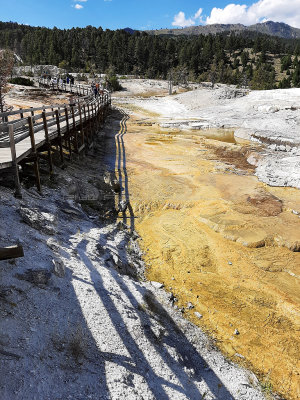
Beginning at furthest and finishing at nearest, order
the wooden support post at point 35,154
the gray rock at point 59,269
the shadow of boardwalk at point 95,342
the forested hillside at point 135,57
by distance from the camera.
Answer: the forested hillside at point 135,57 < the wooden support post at point 35,154 < the gray rock at point 59,269 < the shadow of boardwalk at point 95,342

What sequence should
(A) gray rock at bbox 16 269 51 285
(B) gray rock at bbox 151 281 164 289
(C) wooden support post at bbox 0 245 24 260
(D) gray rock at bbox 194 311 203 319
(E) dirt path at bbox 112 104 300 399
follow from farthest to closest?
(B) gray rock at bbox 151 281 164 289, (D) gray rock at bbox 194 311 203 319, (E) dirt path at bbox 112 104 300 399, (A) gray rock at bbox 16 269 51 285, (C) wooden support post at bbox 0 245 24 260

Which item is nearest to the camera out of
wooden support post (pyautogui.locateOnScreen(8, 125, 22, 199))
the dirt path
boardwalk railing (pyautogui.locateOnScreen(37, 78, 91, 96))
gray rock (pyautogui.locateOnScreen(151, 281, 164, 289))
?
the dirt path

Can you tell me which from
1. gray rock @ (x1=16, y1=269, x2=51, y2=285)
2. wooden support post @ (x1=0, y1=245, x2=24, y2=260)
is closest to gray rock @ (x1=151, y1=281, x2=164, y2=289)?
gray rock @ (x1=16, y1=269, x2=51, y2=285)

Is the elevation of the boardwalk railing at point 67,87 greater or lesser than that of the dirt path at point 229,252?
greater

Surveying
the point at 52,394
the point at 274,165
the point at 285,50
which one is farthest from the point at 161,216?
the point at 285,50

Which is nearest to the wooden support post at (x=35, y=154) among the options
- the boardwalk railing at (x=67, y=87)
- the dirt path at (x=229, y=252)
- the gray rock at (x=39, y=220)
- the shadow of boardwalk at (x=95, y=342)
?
the gray rock at (x=39, y=220)

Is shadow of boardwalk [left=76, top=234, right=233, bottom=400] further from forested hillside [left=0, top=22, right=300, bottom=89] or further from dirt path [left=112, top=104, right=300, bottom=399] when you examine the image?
forested hillside [left=0, top=22, right=300, bottom=89]

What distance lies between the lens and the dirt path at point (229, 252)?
592 cm

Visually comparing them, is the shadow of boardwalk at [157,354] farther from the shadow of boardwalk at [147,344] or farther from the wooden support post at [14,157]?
the wooden support post at [14,157]

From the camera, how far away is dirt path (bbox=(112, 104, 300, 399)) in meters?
5.92

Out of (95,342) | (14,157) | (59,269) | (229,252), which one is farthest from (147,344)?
(14,157)

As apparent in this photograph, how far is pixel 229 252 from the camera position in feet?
29.6

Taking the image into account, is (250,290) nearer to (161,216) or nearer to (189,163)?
(161,216)

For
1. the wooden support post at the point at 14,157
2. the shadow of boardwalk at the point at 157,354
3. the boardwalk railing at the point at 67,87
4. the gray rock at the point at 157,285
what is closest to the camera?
the shadow of boardwalk at the point at 157,354
